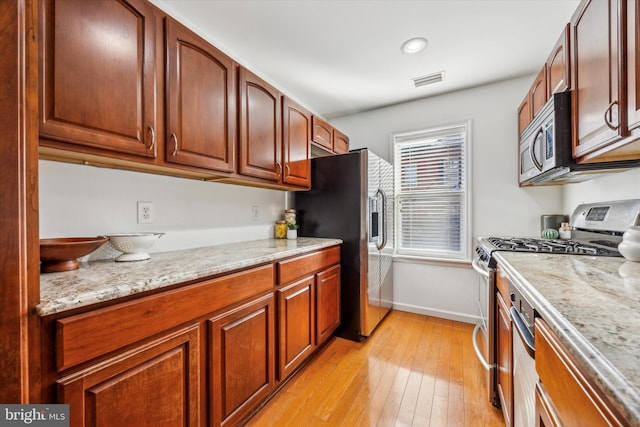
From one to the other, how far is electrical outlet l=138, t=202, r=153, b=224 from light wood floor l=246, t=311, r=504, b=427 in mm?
1278

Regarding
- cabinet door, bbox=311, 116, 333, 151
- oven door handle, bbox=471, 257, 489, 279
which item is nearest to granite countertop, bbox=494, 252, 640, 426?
oven door handle, bbox=471, 257, 489, 279


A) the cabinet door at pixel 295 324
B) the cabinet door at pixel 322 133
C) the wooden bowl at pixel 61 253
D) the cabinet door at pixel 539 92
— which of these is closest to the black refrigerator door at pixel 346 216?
the cabinet door at pixel 322 133

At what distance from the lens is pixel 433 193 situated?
9.28 ft

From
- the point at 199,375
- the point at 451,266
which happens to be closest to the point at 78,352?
the point at 199,375

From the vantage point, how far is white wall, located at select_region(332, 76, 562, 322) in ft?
7.91

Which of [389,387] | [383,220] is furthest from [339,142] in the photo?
[389,387]

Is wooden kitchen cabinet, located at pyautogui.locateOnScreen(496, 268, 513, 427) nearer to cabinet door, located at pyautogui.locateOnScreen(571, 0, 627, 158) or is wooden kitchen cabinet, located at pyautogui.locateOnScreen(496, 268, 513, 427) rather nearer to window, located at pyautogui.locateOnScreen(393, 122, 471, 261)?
cabinet door, located at pyautogui.locateOnScreen(571, 0, 627, 158)

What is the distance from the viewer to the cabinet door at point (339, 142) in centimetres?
284

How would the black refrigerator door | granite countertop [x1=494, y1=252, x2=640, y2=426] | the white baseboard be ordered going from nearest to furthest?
granite countertop [x1=494, y1=252, x2=640, y2=426], the black refrigerator door, the white baseboard

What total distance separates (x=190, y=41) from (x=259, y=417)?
82.2 inches

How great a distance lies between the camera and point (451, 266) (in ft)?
8.91

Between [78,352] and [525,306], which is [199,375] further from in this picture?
[525,306]

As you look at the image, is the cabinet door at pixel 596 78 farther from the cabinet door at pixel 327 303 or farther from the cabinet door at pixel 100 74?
the cabinet door at pixel 100 74

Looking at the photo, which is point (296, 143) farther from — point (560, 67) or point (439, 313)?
point (439, 313)
